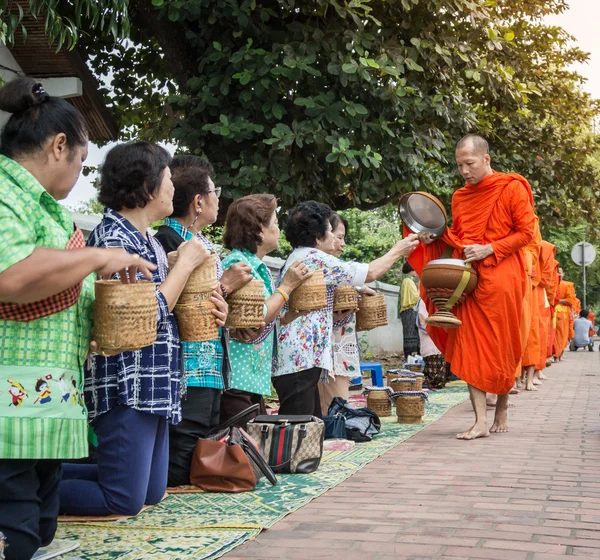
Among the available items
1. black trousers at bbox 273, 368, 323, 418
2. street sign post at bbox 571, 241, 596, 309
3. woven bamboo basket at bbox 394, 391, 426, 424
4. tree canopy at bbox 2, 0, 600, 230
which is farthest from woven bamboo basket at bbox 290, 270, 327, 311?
street sign post at bbox 571, 241, 596, 309

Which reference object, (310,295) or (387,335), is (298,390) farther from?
(387,335)

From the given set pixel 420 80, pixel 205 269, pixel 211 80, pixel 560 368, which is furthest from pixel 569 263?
pixel 205 269

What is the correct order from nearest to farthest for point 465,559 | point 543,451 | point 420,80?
point 465,559
point 543,451
point 420,80

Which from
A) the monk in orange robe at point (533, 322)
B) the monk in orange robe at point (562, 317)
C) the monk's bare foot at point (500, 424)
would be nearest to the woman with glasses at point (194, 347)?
the monk's bare foot at point (500, 424)

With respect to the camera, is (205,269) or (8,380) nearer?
(8,380)

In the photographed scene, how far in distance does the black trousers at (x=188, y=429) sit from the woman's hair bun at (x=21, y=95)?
83.1 inches

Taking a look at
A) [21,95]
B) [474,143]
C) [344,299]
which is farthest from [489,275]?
[21,95]

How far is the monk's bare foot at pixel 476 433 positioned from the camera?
6.72 metres

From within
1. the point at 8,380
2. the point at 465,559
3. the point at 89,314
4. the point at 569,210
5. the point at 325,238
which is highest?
the point at 569,210

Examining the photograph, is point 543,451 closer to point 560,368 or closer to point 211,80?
point 211,80

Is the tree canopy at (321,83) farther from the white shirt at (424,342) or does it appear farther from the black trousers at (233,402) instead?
the black trousers at (233,402)

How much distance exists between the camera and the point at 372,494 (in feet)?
15.4

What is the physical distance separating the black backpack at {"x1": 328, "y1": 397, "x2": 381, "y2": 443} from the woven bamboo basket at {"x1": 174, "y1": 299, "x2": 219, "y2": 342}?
9.47 feet

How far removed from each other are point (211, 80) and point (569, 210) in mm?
8893
